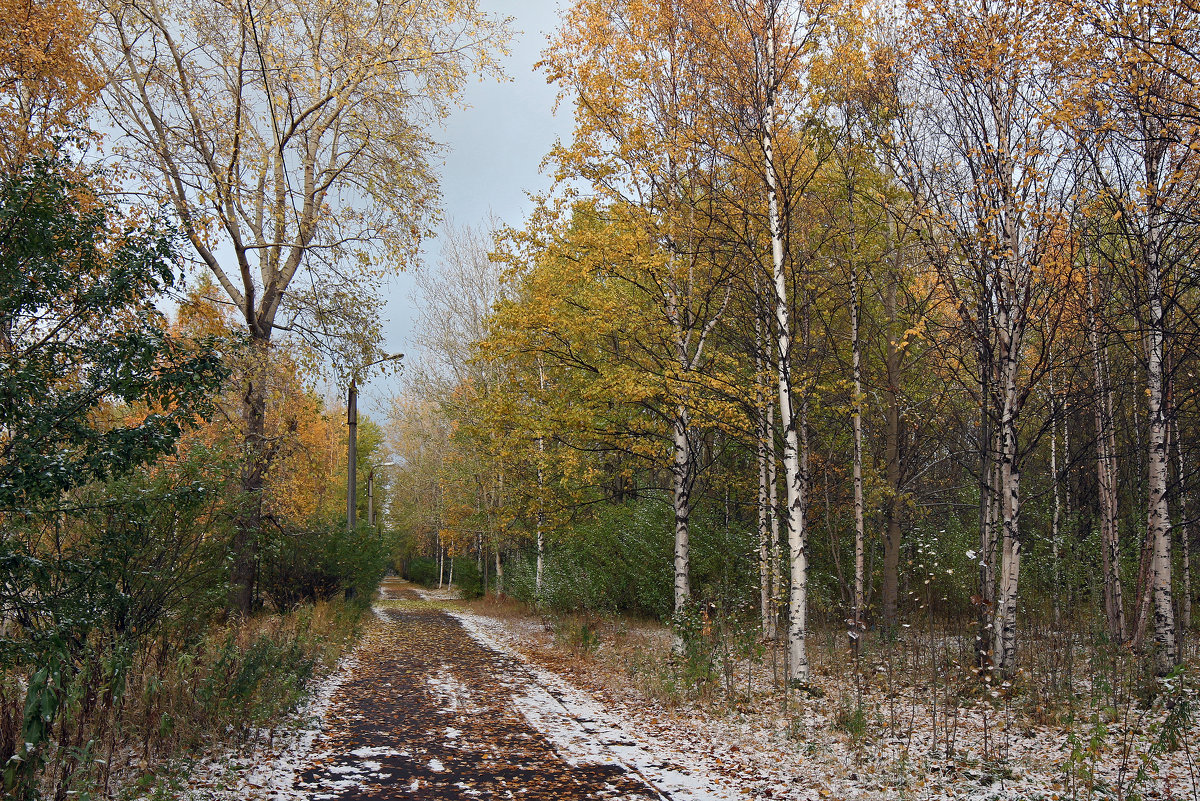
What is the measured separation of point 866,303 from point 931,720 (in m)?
9.38

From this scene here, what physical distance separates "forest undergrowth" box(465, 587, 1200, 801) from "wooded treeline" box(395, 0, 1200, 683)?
0.51 metres

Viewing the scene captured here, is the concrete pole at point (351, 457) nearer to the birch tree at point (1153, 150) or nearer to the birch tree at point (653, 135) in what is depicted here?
the birch tree at point (653, 135)

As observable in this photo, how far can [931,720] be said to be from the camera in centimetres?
661

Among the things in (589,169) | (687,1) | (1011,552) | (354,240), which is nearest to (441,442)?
(354,240)

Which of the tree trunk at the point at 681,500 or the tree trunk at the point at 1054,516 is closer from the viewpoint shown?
Answer: the tree trunk at the point at 1054,516

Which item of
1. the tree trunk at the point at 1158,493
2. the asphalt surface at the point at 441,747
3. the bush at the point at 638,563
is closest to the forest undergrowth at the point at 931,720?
the tree trunk at the point at 1158,493

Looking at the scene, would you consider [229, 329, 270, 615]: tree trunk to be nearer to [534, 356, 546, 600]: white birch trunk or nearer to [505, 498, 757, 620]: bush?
[534, 356, 546, 600]: white birch trunk

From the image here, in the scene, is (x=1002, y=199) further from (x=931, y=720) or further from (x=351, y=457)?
(x=351, y=457)

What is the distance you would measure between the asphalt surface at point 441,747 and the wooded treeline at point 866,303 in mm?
3259

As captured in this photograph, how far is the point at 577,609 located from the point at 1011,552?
10396 mm

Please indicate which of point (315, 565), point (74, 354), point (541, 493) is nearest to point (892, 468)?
point (541, 493)

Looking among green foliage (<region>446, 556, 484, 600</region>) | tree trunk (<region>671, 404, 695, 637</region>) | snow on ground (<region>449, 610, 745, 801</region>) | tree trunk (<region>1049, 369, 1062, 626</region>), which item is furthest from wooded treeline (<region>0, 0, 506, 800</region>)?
green foliage (<region>446, 556, 484, 600</region>)

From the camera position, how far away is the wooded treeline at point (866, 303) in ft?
23.5

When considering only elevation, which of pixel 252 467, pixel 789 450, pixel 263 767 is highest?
pixel 789 450
